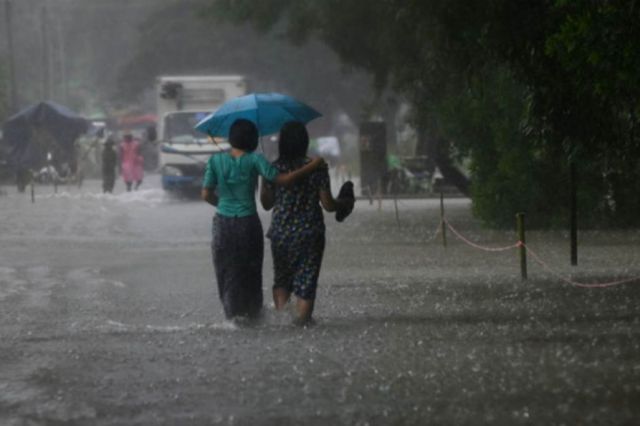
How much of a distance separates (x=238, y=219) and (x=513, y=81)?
1175 centimetres

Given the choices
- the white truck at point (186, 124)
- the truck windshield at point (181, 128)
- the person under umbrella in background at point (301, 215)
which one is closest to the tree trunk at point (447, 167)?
the white truck at point (186, 124)

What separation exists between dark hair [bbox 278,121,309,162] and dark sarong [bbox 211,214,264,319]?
660 millimetres

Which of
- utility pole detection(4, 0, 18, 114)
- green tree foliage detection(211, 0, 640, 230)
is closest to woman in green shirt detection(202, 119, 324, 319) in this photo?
green tree foliage detection(211, 0, 640, 230)

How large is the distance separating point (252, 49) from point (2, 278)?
68.2m

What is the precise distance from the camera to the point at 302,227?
13.5 m

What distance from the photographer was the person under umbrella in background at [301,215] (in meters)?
13.5

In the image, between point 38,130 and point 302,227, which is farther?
point 38,130

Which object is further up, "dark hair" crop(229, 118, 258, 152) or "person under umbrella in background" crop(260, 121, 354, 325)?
"dark hair" crop(229, 118, 258, 152)

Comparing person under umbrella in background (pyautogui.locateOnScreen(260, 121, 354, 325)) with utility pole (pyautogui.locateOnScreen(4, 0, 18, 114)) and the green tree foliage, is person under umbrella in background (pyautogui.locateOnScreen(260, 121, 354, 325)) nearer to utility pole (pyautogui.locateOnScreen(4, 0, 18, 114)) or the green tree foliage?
the green tree foliage

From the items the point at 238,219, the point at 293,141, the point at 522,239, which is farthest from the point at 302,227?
the point at 522,239

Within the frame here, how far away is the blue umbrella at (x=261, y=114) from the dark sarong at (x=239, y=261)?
132 cm

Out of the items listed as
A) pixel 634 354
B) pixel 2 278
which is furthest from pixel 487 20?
pixel 2 278

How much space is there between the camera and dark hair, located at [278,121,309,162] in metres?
13.5

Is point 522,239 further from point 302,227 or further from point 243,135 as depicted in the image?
point 243,135
